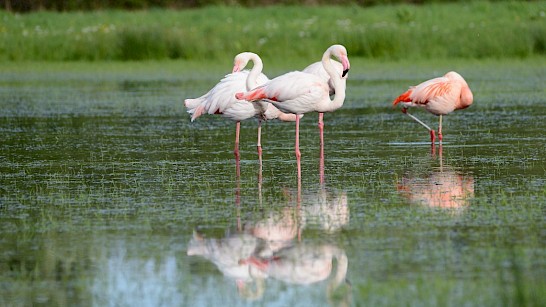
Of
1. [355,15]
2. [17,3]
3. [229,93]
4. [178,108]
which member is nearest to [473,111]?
[178,108]

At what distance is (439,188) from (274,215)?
1.70m

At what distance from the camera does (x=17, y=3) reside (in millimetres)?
43406

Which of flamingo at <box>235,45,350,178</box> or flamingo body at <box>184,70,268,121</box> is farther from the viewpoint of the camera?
flamingo body at <box>184,70,268,121</box>

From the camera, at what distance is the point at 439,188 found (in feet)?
29.0

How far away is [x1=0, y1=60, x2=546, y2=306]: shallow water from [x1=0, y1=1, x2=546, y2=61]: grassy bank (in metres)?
10.7

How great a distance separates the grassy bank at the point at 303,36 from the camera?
84.7 ft

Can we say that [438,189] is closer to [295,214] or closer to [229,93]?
[295,214]

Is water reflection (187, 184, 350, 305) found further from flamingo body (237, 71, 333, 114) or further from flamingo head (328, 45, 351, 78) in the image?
flamingo head (328, 45, 351, 78)

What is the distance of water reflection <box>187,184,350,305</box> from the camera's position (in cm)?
590

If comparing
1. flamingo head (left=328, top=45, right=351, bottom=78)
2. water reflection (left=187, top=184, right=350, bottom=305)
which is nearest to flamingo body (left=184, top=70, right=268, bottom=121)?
flamingo head (left=328, top=45, right=351, bottom=78)

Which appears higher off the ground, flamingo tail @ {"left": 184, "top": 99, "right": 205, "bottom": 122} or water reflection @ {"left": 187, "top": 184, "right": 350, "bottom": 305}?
flamingo tail @ {"left": 184, "top": 99, "right": 205, "bottom": 122}

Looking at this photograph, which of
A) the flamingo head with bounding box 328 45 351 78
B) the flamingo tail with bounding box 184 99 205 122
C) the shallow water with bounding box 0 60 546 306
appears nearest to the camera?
the shallow water with bounding box 0 60 546 306

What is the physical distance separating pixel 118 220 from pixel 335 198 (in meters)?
1.64

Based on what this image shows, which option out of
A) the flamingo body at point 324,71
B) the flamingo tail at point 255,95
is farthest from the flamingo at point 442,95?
the flamingo tail at point 255,95
